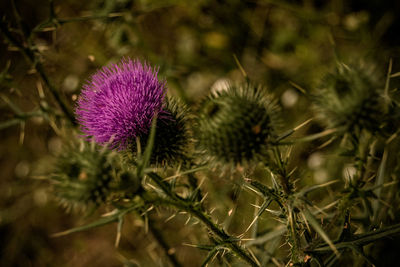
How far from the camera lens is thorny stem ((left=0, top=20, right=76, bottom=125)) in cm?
217

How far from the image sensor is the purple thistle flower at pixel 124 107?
1.91 metres

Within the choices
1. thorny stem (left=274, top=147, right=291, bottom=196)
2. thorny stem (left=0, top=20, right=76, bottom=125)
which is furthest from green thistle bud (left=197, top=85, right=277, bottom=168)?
thorny stem (left=0, top=20, right=76, bottom=125)

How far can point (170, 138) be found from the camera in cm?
197

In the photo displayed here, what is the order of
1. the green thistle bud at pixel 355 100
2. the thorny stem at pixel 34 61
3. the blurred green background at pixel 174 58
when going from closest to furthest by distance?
the green thistle bud at pixel 355 100 → the thorny stem at pixel 34 61 → the blurred green background at pixel 174 58

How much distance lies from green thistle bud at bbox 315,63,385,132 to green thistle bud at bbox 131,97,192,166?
0.84m

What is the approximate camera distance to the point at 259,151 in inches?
60.9

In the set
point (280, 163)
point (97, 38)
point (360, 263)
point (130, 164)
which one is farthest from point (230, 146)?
point (97, 38)

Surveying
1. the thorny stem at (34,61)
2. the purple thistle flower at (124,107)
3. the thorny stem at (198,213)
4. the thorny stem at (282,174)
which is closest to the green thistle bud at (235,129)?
the thorny stem at (282,174)

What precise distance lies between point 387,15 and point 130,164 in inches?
120

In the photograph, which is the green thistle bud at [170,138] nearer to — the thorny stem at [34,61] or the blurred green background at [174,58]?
the thorny stem at [34,61]

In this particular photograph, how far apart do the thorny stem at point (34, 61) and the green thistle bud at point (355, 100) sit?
6.17ft

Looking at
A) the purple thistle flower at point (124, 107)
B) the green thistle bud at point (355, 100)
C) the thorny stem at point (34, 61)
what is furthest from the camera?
the thorny stem at point (34, 61)

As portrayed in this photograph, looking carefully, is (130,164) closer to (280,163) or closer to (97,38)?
(280,163)

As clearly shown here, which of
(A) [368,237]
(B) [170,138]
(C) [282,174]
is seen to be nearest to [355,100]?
(C) [282,174]
